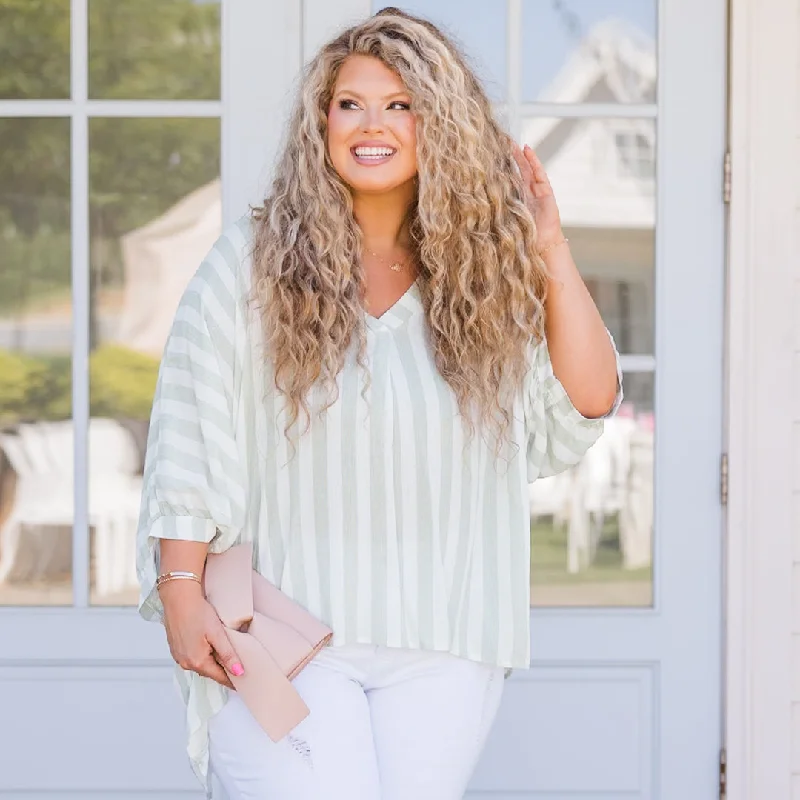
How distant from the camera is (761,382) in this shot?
2.88 metres

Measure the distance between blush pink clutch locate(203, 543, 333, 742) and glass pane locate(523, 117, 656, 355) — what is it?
150cm

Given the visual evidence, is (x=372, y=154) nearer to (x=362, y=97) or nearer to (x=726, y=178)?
(x=362, y=97)

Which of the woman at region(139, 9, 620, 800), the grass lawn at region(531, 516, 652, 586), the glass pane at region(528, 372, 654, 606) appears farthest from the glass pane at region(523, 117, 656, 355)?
the woman at region(139, 9, 620, 800)

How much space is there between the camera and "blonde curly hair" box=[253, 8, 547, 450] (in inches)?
67.3

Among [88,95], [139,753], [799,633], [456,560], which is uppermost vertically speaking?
[88,95]

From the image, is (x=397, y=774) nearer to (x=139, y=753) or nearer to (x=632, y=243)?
(x=139, y=753)

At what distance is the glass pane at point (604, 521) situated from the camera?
9.76ft

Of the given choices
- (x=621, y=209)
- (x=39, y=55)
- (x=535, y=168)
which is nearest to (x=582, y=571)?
(x=621, y=209)

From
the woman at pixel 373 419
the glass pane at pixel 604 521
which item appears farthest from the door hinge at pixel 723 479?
the woman at pixel 373 419

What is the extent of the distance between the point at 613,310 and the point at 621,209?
23 cm

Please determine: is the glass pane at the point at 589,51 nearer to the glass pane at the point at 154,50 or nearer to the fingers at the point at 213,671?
the glass pane at the point at 154,50

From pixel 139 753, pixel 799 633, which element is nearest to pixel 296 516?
pixel 139 753

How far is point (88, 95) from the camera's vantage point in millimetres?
2924

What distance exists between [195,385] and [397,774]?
0.58m
